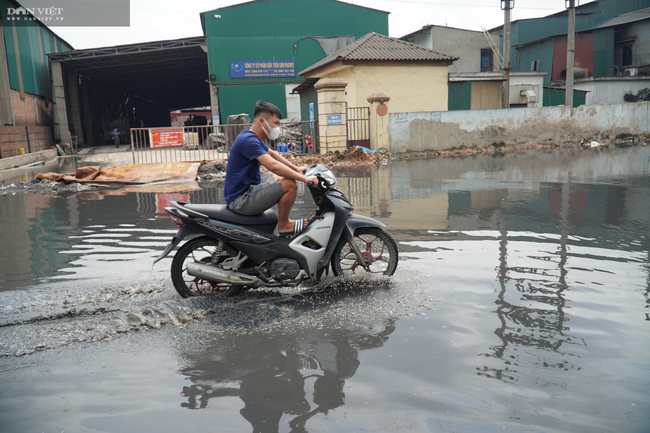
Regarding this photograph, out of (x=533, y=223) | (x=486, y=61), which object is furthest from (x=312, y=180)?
(x=486, y=61)

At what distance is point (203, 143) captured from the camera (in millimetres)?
15297

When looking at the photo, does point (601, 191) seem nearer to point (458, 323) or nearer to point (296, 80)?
point (458, 323)

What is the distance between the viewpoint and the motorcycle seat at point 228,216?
12.8ft

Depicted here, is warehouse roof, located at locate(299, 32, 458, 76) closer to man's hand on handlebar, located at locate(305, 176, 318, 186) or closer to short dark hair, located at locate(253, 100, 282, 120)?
short dark hair, located at locate(253, 100, 282, 120)

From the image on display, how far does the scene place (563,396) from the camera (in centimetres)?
246

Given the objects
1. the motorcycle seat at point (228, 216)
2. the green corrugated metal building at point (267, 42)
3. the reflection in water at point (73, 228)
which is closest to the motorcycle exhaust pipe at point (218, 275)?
the motorcycle seat at point (228, 216)

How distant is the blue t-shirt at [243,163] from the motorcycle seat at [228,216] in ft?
0.49

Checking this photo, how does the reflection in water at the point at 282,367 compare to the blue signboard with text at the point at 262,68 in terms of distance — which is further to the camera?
the blue signboard with text at the point at 262,68

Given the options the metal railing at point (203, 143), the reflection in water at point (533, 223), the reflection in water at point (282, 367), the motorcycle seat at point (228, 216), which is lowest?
the reflection in water at point (282, 367)

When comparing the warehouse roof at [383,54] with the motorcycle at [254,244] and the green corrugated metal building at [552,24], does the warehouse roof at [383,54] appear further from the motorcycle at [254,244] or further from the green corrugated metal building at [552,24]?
the green corrugated metal building at [552,24]

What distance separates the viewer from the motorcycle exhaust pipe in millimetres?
3832

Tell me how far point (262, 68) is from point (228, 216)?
26.1 m

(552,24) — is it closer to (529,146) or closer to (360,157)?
(529,146)

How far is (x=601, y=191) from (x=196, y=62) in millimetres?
28467
